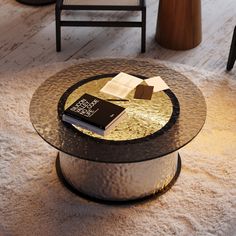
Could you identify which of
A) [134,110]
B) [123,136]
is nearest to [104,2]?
[134,110]

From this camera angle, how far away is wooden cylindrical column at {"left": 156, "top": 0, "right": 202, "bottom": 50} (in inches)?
124

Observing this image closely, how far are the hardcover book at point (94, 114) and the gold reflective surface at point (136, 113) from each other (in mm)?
27

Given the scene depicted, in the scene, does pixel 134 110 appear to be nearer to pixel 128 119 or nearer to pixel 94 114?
pixel 128 119

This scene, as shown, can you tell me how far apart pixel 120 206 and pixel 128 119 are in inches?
15.8

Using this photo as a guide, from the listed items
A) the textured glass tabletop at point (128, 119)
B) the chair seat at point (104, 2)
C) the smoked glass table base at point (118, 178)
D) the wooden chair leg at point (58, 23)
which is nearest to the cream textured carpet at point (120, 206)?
the smoked glass table base at point (118, 178)

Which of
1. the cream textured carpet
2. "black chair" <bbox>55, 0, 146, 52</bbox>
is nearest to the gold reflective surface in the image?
the cream textured carpet

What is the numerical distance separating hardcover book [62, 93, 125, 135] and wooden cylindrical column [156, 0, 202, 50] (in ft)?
3.98

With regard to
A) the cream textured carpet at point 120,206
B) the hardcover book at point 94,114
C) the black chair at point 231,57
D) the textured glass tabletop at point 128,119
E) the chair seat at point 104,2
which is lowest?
the cream textured carpet at point 120,206

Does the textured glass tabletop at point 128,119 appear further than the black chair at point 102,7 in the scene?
No

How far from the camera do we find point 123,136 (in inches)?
82.4

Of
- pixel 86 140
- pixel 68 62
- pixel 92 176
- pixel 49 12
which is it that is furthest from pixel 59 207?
pixel 49 12

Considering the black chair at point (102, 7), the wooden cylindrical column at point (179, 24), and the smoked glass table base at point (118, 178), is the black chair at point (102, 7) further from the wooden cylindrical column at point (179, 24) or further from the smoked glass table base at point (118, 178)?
the smoked glass table base at point (118, 178)

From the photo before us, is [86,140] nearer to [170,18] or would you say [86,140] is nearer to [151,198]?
[151,198]

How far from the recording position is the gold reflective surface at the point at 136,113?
2107 mm
